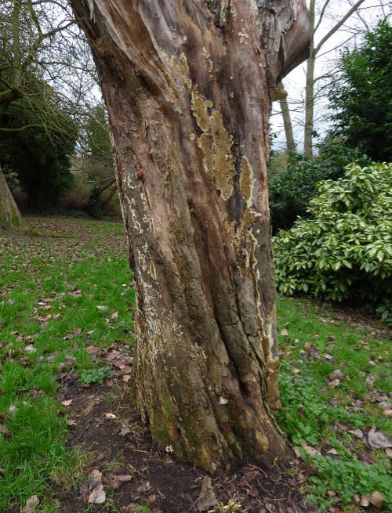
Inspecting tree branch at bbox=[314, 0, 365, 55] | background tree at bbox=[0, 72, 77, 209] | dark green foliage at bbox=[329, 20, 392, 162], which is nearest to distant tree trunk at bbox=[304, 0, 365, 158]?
tree branch at bbox=[314, 0, 365, 55]

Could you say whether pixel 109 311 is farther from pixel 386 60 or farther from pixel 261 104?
pixel 386 60

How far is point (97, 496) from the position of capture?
2.08 m

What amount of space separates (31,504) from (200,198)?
2.02 metres

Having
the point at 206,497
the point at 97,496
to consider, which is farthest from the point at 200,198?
the point at 97,496

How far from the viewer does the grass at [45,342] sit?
223 centimetres

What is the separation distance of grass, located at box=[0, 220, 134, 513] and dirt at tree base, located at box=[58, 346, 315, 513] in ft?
0.47

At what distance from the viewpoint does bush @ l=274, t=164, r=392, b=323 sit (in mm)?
6168

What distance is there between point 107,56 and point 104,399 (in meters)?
2.52

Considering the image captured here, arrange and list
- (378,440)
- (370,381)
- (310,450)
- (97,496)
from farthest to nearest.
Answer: (370,381)
(378,440)
(310,450)
(97,496)

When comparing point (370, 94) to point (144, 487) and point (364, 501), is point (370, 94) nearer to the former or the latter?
point (364, 501)

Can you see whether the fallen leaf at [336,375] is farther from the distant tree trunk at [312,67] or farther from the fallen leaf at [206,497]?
the distant tree trunk at [312,67]

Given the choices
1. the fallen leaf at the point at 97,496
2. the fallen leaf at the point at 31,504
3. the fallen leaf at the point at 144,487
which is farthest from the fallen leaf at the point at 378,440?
the fallen leaf at the point at 31,504

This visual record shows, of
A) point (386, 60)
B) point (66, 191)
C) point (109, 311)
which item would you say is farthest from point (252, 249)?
point (66, 191)

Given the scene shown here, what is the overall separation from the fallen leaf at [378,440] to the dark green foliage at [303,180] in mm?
6285
